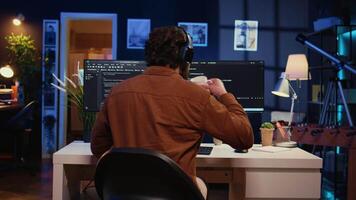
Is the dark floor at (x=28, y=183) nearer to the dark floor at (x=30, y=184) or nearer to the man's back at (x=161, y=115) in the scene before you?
the dark floor at (x=30, y=184)

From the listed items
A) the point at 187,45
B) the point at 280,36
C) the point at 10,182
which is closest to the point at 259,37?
the point at 280,36

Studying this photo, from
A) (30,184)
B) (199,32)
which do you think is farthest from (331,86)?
(30,184)

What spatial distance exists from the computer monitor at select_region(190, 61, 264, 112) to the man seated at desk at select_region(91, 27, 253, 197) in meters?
0.84

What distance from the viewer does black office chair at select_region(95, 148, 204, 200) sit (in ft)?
4.38

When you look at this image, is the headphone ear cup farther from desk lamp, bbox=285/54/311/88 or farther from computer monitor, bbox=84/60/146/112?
desk lamp, bbox=285/54/311/88

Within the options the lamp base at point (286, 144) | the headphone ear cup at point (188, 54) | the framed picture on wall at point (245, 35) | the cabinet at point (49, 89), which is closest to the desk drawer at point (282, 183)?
the lamp base at point (286, 144)

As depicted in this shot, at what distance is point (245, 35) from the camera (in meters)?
6.28

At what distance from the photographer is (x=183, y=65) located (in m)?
1.69

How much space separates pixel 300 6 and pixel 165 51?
17.0ft

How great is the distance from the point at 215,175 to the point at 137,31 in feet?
14.8

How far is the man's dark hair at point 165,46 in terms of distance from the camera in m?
1.61

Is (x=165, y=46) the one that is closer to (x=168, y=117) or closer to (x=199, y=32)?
(x=168, y=117)

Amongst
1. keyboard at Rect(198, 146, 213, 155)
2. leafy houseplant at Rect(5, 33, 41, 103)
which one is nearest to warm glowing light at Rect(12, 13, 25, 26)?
leafy houseplant at Rect(5, 33, 41, 103)

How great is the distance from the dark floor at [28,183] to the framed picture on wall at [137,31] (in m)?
2.07
